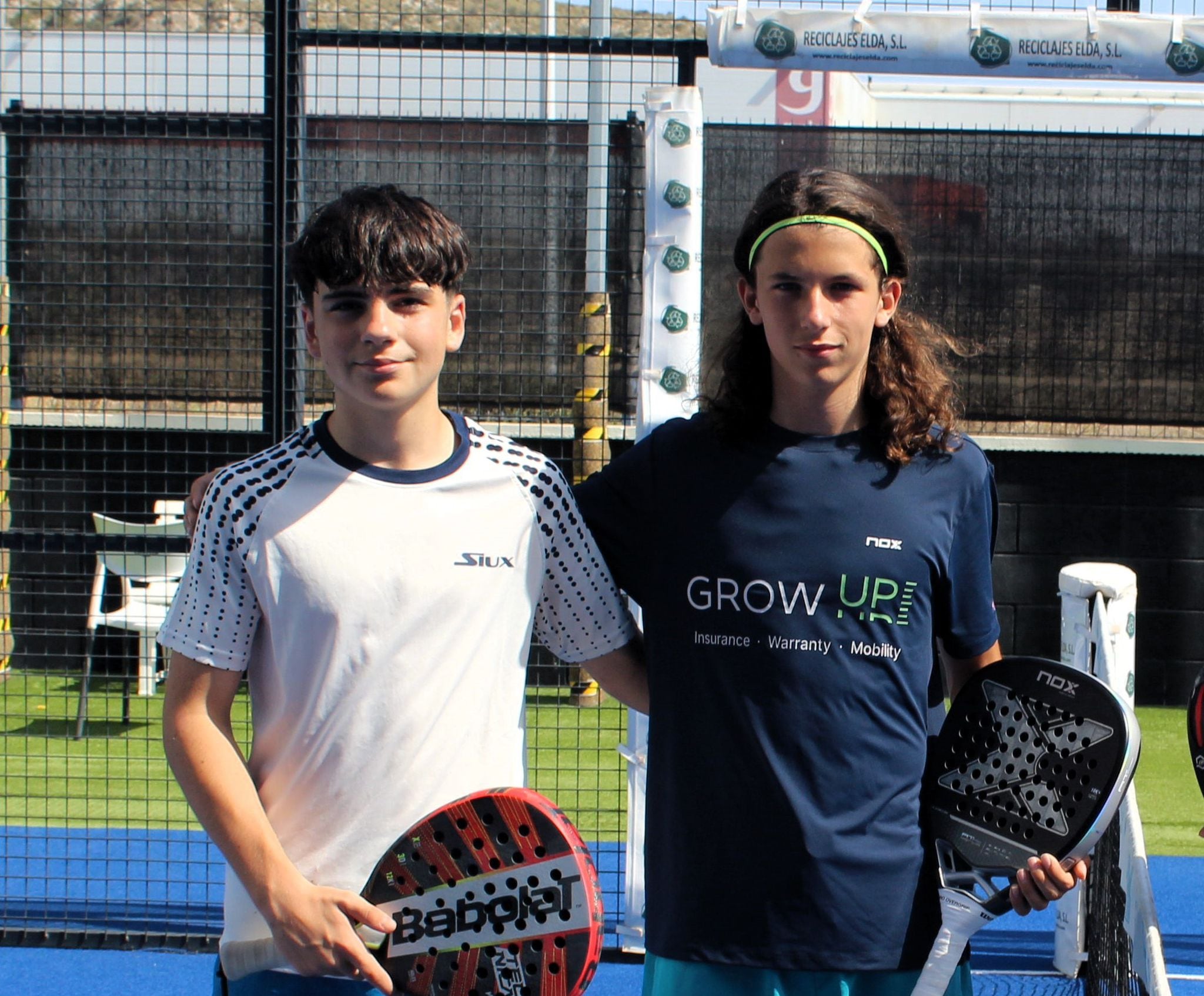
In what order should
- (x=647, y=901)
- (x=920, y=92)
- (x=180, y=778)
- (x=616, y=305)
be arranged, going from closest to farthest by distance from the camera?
(x=180, y=778)
(x=647, y=901)
(x=616, y=305)
(x=920, y=92)

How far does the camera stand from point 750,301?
2123mm

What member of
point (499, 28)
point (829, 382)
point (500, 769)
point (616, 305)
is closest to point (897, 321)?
point (829, 382)

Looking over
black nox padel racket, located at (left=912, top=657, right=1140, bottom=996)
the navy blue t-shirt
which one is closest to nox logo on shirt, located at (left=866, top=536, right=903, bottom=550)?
the navy blue t-shirt

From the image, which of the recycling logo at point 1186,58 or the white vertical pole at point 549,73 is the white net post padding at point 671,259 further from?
the recycling logo at point 1186,58

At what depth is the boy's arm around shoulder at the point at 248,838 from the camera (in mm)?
1691

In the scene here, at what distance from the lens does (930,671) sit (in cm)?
203

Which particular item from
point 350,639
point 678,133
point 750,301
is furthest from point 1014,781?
point 678,133

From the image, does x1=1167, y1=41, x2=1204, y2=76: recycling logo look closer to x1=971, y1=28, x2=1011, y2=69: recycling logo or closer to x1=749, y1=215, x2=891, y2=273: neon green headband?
x1=971, y1=28, x2=1011, y2=69: recycling logo

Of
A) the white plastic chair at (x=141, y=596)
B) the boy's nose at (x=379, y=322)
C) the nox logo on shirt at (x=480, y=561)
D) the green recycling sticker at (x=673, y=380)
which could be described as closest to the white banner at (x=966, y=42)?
the green recycling sticker at (x=673, y=380)

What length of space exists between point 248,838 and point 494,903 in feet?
1.04

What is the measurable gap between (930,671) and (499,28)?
894 cm

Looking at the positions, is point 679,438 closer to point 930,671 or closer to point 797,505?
point 797,505

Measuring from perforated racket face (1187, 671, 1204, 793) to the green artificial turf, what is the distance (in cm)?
250

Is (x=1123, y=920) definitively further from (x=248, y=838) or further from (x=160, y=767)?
(x=160, y=767)
